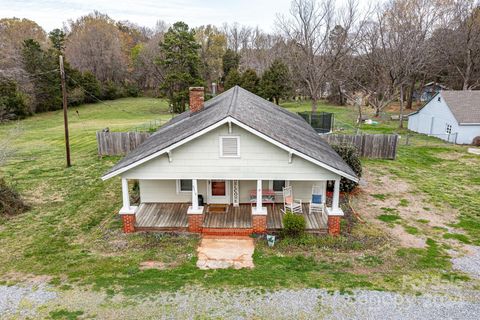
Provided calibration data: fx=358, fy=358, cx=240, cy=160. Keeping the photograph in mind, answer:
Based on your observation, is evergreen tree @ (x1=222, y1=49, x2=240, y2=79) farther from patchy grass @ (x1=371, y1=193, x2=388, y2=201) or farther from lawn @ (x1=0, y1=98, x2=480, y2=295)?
patchy grass @ (x1=371, y1=193, x2=388, y2=201)

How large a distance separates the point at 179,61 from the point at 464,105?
107 ft

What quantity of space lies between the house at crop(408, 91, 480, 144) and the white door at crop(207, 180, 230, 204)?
2492cm

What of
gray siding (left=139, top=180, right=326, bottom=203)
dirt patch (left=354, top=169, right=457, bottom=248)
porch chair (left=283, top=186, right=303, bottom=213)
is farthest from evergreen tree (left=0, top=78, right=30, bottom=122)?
dirt patch (left=354, top=169, right=457, bottom=248)

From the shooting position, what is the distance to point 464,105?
106 feet

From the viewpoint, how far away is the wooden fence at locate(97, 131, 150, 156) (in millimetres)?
26109

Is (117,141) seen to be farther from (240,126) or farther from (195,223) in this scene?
→ (240,126)

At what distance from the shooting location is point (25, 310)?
9.11 meters

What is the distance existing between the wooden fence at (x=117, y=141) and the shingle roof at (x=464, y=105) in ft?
86.6

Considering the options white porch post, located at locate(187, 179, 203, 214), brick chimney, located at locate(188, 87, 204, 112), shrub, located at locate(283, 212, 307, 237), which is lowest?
shrub, located at locate(283, 212, 307, 237)

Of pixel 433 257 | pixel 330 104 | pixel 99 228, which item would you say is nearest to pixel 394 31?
pixel 330 104

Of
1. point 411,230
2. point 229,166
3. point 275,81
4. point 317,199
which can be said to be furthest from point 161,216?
point 275,81

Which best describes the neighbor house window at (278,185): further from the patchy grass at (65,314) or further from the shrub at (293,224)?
the patchy grass at (65,314)

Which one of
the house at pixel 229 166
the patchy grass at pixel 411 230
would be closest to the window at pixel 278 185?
the house at pixel 229 166

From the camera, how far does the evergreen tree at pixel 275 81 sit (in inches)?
2115
